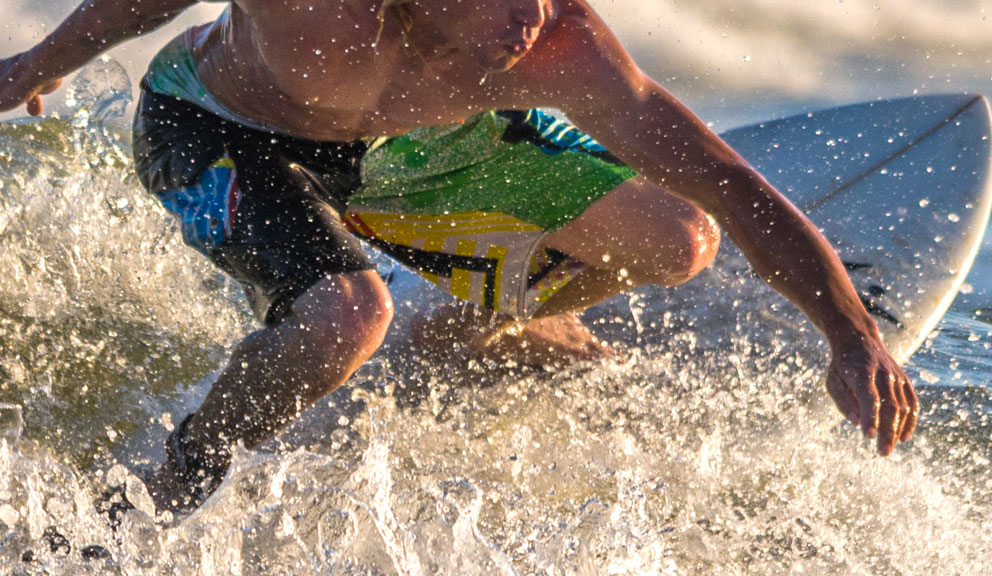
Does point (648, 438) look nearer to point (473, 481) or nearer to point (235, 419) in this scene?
point (473, 481)

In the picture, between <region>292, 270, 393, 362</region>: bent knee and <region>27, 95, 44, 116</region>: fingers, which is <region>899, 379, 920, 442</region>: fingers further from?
<region>27, 95, 44, 116</region>: fingers

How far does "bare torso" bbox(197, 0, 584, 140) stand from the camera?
1443 mm

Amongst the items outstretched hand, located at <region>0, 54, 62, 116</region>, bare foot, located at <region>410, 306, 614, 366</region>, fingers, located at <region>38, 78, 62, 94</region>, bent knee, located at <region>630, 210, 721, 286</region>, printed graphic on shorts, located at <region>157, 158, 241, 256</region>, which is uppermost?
outstretched hand, located at <region>0, 54, 62, 116</region>

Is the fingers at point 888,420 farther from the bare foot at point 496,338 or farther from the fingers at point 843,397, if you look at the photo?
the bare foot at point 496,338

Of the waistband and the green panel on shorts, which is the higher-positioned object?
the waistband

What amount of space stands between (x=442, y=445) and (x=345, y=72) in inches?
32.4

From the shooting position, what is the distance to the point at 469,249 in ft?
6.46

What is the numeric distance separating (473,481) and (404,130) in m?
0.68

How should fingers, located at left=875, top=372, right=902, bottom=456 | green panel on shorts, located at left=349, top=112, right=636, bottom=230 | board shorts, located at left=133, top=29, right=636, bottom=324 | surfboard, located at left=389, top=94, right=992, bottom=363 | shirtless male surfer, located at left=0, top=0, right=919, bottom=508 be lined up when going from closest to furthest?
fingers, located at left=875, top=372, right=902, bottom=456, shirtless male surfer, located at left=0, top=0, right=919, bottom=508, board shorts, located at left=133, top=29, right=636, bottom=324, green panel on shorts, located at left=349, top=112, right=636, bottom=230, surfboard, located at left=389, top=94, right=992, bottom=363

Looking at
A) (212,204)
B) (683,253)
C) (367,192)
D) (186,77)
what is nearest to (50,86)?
(186,77)

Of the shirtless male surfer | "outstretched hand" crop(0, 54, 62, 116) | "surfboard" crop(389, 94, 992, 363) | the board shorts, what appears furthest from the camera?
"surfboard" crop(389, 94, 992, 363)

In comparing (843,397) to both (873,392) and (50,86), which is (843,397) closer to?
(873,392)

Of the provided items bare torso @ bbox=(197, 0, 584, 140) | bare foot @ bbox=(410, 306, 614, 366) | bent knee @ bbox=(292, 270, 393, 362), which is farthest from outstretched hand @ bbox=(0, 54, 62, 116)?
bare foot @ bbox=(410, 306, 614, 366)

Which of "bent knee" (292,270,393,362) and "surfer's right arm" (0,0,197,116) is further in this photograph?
"surfer's right arm" (0,0,197,116)
